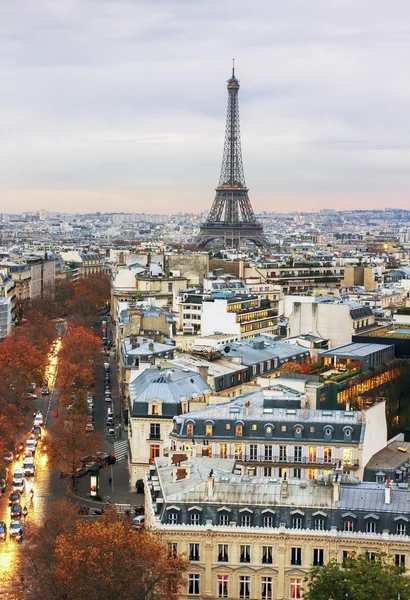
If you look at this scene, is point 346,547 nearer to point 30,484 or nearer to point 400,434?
point 400,434

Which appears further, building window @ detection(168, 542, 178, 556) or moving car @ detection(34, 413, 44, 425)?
moving car @ detection(34, 413, 44, 425)

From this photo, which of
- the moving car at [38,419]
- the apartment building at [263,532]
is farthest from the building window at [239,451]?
the moving car at [38,419]

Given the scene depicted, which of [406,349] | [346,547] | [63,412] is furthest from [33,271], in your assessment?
[346,547]

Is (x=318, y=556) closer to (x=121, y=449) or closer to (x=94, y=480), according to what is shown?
(x=94, y=480)

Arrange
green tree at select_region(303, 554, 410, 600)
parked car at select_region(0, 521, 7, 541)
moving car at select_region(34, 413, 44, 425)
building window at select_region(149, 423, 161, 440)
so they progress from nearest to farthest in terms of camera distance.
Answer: green tree at select_region(303, 554, 410, 600) → parked car at select_region(0, 521, 7, 541) → building window at select_region(149, 423, 161, 440) → moving car at select_region(34, 413, 44, 425)

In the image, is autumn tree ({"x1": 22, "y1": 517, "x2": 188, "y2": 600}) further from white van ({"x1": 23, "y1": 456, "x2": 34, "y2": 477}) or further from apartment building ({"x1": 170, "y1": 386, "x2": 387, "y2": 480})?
white van ({"x1": 23, "y1": 456, "x2": 34, "y2": 477})

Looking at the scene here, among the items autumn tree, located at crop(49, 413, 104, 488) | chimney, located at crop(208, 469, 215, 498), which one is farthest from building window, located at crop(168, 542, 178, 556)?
autumn tree, located at crop(49, 413, 104, 488)
